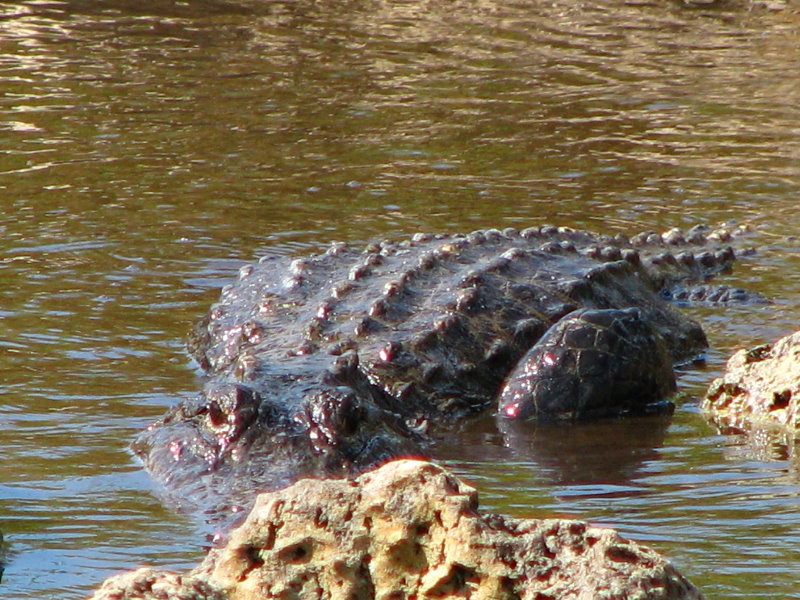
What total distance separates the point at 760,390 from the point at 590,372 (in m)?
0.74

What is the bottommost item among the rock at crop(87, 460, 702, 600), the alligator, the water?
the water

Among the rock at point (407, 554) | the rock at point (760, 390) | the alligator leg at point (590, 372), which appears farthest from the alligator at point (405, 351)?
the rock at point (407, 554)

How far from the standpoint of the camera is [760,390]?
609cm

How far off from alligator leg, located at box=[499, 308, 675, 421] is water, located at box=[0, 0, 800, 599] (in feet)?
0.51

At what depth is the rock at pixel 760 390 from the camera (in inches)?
234

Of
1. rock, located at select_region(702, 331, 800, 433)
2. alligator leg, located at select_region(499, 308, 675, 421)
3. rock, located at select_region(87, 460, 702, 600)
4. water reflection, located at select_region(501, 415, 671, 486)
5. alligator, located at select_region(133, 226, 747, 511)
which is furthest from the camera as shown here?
alligator leg, located at select_region(499, 308, 675, 421)

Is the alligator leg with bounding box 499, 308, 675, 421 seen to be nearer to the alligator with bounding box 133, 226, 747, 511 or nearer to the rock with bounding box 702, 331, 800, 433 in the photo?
the alligator with bounding box 133, 226, 747, 511

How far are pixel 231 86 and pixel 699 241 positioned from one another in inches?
242

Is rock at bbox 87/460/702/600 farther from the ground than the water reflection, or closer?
farther from the ground

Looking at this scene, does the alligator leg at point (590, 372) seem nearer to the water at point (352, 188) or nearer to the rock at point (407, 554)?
the water at point (352, 188)

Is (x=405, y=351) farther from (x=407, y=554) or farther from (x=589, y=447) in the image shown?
(x=407, y=554)

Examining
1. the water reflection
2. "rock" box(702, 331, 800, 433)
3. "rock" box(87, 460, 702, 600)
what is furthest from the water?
"rock" box(87, 460, 702, 600)

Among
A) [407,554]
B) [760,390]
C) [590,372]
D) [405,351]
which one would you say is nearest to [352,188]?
[405,351]

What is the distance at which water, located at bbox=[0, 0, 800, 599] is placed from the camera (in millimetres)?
4898
